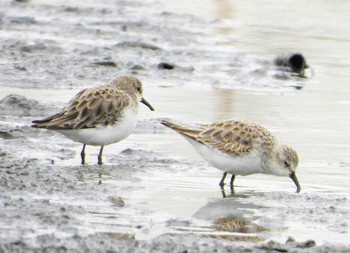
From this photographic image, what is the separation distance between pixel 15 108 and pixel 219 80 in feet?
11.0

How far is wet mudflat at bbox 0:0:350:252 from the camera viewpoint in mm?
7352

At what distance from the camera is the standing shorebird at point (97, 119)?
31.9 ft

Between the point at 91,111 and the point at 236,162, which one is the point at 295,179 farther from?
the point at 91,111

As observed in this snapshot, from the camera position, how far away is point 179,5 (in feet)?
70.1

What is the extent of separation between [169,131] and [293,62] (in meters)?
4.17

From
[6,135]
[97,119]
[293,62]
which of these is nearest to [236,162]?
[97,119]

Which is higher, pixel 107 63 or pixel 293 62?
pixel 293 62

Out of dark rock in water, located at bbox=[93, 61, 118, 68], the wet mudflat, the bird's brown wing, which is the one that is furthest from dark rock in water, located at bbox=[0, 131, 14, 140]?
dark rock in water, located at bbox=[93, 61, 118, 68]

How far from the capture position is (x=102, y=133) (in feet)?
32.1

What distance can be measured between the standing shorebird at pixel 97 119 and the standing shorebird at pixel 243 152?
0.59m

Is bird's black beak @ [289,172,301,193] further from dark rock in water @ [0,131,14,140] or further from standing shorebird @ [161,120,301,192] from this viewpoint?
dark rock in water @ [0,131,14,140]

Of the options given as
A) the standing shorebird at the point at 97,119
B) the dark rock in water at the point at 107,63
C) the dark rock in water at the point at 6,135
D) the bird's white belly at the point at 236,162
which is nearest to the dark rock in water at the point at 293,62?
the dark rock in water at the point at 107,63

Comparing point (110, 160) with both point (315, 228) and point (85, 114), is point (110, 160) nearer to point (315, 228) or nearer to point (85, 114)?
point (85, 114)

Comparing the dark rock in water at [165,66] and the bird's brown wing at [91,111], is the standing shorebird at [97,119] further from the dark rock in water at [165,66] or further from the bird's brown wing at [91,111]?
the dark rock in water at [165,66]
